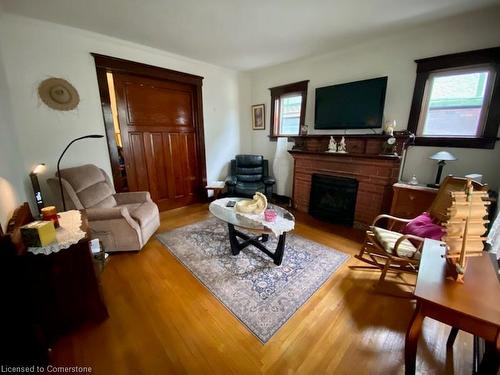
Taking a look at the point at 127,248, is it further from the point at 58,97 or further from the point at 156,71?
the point at 156,71

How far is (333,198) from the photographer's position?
10.8 ft

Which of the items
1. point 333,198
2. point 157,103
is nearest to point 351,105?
point 333,198

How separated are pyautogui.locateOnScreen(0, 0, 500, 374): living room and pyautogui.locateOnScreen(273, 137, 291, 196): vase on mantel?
312mm

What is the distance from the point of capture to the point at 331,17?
7.30 ft

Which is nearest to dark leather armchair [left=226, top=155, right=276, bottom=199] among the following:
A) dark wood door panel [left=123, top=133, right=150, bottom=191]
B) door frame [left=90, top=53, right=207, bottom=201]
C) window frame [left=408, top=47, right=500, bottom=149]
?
door frame [left=90, top=53, right=207, bottom=201]

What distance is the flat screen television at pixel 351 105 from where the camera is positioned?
109 inches

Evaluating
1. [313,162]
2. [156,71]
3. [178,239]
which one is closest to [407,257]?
[313,162]

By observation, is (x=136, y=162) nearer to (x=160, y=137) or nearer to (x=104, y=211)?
(x=160, y=137)

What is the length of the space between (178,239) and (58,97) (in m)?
2.22

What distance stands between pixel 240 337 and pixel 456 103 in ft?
10.6

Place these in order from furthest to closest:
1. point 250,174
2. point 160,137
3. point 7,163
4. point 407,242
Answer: point 250,174 → point 160,137 → point 407,242 → point 7,163

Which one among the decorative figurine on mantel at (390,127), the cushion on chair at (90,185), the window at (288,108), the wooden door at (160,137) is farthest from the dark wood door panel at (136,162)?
the decorative figurine on mantel at (390,127)

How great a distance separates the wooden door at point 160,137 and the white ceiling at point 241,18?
0.65 m

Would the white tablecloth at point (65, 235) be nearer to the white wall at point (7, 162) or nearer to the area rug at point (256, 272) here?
the white wall at point (7, 162)
